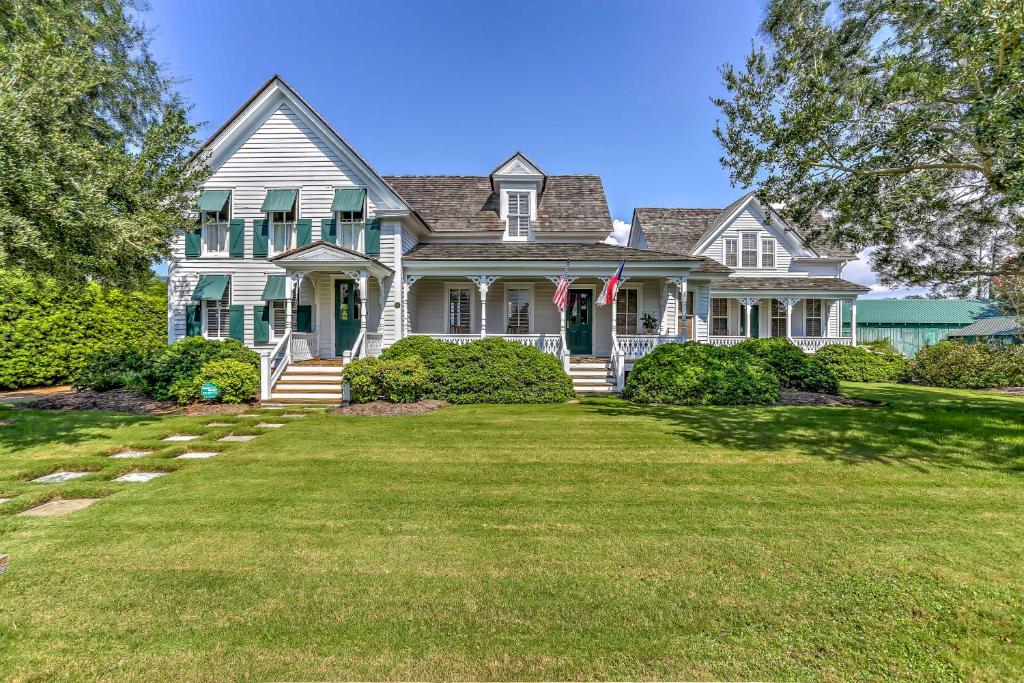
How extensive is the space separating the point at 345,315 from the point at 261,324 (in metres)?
2.82

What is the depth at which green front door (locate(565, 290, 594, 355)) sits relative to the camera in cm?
1778

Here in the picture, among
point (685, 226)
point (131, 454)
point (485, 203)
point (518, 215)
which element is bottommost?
point (131, 454)

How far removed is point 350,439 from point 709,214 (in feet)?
79.0

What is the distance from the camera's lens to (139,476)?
5895mm

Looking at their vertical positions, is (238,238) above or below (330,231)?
below

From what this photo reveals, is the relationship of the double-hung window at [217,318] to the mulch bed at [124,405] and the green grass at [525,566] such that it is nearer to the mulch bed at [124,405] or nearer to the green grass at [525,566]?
the mulch bed at [124,405]

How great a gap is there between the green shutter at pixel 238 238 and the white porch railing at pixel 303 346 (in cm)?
388

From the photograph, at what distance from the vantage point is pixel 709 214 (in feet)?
82.9

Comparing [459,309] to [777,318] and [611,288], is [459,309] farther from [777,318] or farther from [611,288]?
[777,318]

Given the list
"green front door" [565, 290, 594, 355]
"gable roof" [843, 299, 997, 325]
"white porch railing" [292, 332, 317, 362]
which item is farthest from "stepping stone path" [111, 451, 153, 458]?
"gable roof" [843, 299, 997, 325]

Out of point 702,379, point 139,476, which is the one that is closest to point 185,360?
point 139,476

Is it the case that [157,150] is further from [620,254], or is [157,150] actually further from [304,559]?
[620,254]

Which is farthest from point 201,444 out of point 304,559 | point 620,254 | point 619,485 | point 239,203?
point 620,254

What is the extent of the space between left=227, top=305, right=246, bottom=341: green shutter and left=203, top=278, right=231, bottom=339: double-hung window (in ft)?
1.24
